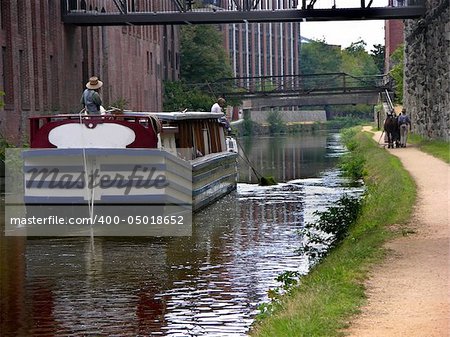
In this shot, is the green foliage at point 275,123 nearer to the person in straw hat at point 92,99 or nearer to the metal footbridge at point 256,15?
the metal footbridge at point 256,15

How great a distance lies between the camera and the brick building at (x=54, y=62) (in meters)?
42.1

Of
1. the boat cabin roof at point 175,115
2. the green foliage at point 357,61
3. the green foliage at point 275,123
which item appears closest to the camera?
the boat cabin roof at point 175,115

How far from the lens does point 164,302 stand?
43.7 feet

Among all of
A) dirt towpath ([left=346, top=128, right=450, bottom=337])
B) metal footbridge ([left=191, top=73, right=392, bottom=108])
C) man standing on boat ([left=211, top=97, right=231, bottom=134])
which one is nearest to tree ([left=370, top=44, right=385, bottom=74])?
metal footbridge ([left=191, top=73, right=392, bottom=108])

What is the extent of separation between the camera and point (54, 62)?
163ft

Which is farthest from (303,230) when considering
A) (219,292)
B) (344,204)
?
(219,292)

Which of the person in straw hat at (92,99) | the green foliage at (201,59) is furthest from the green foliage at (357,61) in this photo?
the person in straw hat at (92,99)

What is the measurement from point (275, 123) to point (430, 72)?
72486 mm

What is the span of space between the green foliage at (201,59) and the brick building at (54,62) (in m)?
18.6

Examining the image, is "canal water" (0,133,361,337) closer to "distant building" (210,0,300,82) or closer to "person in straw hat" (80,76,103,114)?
"person in straw hat" (80,76,103,114)

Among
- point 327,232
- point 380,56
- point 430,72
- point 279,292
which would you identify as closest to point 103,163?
point 327,232

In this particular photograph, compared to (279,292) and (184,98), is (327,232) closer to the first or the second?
(279,292)

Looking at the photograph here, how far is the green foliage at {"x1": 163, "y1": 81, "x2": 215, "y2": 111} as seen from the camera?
79188 mm

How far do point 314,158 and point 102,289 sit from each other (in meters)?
37.2
